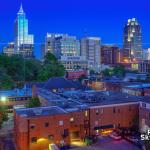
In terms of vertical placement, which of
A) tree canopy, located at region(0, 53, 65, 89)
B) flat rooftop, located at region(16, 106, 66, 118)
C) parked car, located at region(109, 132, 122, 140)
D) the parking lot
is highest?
tree canopy, located at region(0, 53, 65, 89)

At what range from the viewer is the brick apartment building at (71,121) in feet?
53.7

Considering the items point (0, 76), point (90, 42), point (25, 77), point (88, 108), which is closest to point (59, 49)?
point (90, 42)

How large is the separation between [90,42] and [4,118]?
63.8 metres

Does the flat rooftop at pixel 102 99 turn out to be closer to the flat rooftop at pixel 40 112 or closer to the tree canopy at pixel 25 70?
the flat rooftop at pixel 40 112

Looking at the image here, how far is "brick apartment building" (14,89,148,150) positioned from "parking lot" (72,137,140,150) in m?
1.02

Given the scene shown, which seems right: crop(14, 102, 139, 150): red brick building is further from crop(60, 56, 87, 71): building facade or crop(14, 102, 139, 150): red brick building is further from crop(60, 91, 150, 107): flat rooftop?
crop(60, 56, 87, 71): building facade

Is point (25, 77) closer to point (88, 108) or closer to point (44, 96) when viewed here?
point (44, 96)

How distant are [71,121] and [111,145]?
2.56 m

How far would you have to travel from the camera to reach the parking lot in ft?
55.0

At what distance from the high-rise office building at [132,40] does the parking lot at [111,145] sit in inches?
3322

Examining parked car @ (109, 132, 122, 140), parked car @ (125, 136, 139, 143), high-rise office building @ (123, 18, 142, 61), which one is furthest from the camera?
high-rise office building @ (123, 18, 142, 61)

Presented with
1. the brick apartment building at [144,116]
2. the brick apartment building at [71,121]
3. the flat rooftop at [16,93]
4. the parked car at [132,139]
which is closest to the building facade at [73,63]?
the flat rooftop at [16,93]

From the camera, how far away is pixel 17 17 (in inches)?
5167

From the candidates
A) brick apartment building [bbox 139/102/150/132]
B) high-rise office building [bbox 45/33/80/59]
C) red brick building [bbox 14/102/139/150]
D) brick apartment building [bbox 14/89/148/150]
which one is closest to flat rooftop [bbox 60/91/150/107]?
brick apartment building [bbox 14/89/148/150]
